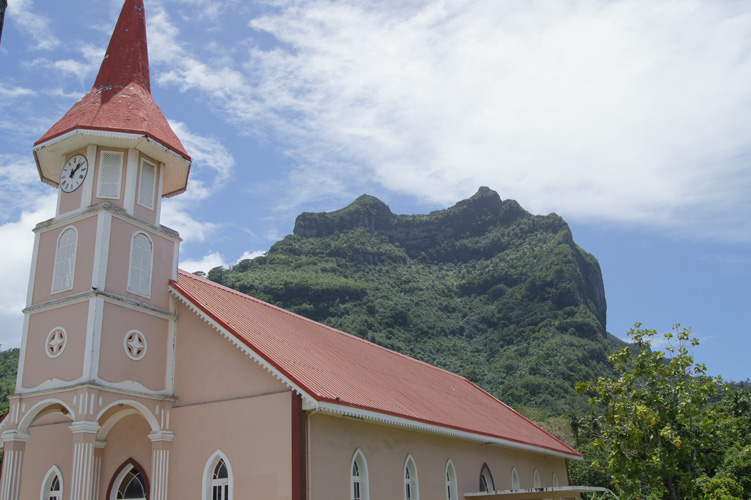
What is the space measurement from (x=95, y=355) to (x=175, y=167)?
5.57 metres

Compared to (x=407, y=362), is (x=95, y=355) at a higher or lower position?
lower

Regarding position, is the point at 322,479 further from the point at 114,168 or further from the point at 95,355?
the point at 114,168

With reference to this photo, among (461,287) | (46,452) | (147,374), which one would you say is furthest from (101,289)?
(461,287)

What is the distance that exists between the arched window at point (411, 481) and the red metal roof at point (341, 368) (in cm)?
133

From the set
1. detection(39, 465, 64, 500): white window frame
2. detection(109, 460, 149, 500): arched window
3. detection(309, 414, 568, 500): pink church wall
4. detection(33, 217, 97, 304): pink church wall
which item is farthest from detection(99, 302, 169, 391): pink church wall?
detection(309, 414, 568, 500): pink church wall

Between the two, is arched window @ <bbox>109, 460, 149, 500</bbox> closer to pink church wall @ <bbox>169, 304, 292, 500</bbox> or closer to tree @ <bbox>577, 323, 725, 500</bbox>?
pink church wall @ <bbox>169, 304, 292, 500</bbox>

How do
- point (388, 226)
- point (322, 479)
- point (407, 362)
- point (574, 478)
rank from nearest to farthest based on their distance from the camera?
point (322, 479) < point (407, 362) < point (574, 478) < point (388, 226)

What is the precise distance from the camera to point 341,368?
1833 centimetres

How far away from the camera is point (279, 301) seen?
75.6m

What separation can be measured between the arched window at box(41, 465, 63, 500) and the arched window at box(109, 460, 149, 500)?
57.1 inches

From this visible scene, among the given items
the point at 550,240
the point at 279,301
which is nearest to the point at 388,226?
the point at 550,240

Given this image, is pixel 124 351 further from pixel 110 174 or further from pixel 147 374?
pixel 110 174

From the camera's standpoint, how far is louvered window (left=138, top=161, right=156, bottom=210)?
1658 centimetres

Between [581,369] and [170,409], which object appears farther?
[581,369]
